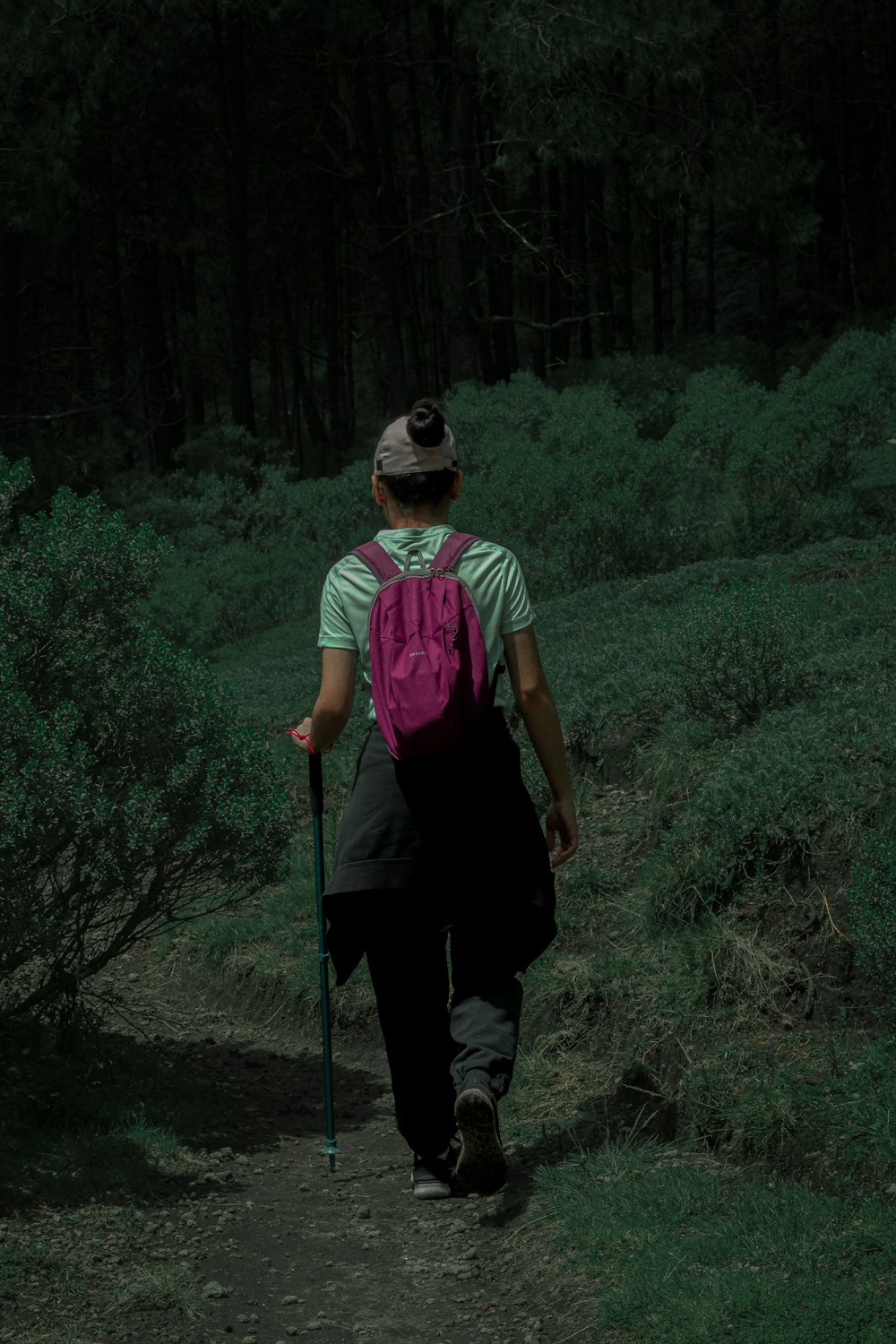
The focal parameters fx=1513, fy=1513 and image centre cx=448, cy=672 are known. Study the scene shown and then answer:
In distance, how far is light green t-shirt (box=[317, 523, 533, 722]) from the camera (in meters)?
3.90

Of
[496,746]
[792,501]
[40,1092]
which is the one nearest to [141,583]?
[40,1092]

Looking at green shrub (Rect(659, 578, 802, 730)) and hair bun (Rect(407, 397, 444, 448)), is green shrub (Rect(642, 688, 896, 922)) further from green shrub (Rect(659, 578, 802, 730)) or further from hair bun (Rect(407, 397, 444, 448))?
hair bun (Rect(407, 397, 444, 448))

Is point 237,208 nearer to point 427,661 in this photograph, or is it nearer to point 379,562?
point 379,562

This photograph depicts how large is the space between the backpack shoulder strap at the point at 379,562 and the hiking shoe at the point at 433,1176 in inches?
65.4

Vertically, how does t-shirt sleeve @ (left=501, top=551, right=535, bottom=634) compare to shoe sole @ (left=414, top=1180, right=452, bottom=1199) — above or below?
above

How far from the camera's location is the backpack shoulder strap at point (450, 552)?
3879 millimetres

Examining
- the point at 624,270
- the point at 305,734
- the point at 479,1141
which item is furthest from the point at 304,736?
the point at 624,270

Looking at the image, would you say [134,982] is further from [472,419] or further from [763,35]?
[763,35]

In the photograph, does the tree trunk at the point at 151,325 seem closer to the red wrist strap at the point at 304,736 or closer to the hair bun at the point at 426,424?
the red wrist strap at the point at 304,736

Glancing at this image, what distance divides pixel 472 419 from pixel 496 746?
44.6 feet

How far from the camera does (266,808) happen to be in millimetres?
5344

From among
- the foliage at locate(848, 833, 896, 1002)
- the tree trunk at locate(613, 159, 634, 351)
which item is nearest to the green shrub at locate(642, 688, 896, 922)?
the foliage at locate(848, 833, 896, 1002)

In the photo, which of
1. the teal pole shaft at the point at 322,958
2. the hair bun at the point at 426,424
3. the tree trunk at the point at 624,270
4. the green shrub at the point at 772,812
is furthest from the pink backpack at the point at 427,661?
the tree trunk at the point at 624,270

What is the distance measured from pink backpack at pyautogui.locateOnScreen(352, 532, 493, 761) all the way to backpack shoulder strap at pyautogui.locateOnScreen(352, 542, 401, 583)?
0.12 feet
